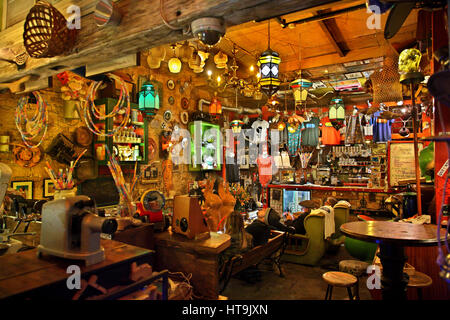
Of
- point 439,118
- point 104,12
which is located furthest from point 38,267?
point 439,118

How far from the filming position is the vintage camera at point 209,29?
5.48 ft

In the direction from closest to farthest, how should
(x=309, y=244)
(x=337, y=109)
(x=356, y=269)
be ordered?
1. (x=356, y=269)
2. (x=309, y=244)
3. (x=337, y=109)

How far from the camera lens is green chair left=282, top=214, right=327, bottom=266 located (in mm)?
4734

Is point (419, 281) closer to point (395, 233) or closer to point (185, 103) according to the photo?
point (395, 233)

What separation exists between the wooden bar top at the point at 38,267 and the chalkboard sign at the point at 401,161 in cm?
735

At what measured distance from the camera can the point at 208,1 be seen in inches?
64.4

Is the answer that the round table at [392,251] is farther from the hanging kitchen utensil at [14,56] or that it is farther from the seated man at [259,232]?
the hanging kitchen utensil at [14,56]

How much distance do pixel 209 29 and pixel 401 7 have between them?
3.46ft

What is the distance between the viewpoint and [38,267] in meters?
1.42

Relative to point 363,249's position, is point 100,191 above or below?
above

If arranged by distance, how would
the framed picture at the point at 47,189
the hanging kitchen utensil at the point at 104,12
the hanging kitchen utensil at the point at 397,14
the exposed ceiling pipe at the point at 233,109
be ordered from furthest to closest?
the exposed ceiling pipe at the point at 233,109
the framed picture at the point at 47,189
the hanging kitchen utensil at the point at 104,12
the hanging kitchen utensil at the point at 397,14

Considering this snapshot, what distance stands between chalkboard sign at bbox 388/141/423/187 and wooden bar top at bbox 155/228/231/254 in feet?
21.1

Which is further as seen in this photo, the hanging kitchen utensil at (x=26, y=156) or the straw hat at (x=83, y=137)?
the straw hat at (x=83, y=137)

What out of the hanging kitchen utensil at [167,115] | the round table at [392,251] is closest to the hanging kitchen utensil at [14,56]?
the round table at [392,251]
